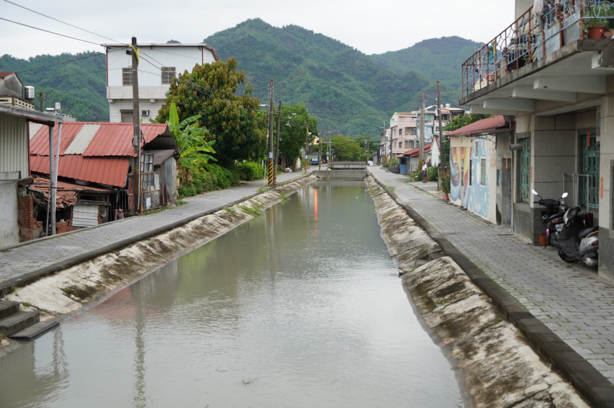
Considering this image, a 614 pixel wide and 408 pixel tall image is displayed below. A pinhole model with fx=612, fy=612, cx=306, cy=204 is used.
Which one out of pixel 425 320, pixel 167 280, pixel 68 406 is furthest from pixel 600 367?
pixel 167 280

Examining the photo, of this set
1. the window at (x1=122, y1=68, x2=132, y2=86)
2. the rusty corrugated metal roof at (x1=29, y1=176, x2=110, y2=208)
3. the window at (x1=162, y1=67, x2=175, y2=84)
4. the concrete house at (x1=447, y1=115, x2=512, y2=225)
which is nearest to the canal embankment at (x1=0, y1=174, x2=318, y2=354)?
the rusty corrugated metal roof at (x1=29, y1=176, x2=110, y2=208)

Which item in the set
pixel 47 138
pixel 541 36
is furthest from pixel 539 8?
pixel 47 138

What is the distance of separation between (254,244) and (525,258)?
859cm

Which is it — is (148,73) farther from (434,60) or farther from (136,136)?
A: (434,60)

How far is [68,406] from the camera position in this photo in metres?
6.46

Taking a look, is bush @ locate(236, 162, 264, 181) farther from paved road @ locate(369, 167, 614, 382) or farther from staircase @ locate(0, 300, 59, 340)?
staircase @ locate(0, 300, 59, 340)

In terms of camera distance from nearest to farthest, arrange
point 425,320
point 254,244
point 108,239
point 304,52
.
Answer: point 425,320
point 108,239
point 254,244
point 304,52

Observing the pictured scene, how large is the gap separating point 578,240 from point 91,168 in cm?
1546

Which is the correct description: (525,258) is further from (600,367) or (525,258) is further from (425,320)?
(600,367)

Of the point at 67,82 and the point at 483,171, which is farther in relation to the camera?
the point at 67,82

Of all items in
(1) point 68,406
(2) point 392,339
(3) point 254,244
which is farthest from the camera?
(3) point 254,244

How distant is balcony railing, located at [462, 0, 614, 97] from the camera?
8.73 meters

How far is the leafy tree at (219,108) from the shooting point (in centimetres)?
3678

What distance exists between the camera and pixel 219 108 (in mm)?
36781
